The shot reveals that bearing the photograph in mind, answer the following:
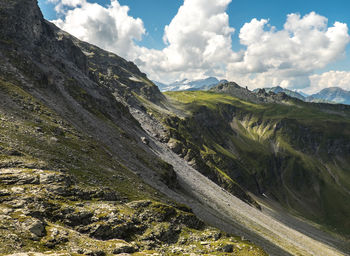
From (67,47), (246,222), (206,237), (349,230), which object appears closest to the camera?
(206,237)

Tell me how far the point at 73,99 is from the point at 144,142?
3453cm

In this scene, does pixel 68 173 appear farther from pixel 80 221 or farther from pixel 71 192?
pixel 80 221

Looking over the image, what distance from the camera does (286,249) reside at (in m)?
63.2

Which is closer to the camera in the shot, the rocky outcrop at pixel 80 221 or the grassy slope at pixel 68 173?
the rocky outcrop at pixel 80 221

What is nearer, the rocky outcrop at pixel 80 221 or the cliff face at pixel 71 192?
the rocky outcrop at pixel 80 221

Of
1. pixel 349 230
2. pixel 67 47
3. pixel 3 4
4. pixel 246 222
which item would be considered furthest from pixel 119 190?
pixel 349 230

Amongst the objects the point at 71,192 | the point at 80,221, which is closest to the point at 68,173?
the point at 71,192

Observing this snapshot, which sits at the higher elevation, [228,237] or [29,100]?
[29,100]

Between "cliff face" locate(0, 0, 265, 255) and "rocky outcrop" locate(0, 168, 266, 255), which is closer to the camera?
"rocky outcrop" locate(0, 168, 266, 255)

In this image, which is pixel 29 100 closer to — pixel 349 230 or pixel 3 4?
pixel 3 4

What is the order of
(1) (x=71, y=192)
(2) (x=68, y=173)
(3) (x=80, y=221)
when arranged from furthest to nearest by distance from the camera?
(2) (x=68, y=173) < (1) (x=71, y=192) < (3) (x=80, y=221)

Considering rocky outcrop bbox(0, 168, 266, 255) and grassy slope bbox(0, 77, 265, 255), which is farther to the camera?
grassy slope bbox(0, 77, 265, 255)

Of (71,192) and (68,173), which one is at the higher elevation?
(68,173)

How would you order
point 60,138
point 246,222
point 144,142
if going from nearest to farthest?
1. point 60,138
2. point 246,222
3. point 144,142
